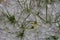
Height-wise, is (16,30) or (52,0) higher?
(52,0)

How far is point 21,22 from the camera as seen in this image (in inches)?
97.4

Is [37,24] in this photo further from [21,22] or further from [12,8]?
[12,8]

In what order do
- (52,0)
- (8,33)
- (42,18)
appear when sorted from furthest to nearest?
(52,0) < (42,18) < (8,33)

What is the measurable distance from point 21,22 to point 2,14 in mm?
228

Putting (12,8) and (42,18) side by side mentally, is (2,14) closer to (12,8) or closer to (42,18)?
(12,8)

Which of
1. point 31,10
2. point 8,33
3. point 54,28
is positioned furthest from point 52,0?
point 8,33

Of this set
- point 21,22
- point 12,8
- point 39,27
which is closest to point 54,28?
point 39,27

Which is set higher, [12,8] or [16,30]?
[12,8]

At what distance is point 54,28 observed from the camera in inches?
94.3

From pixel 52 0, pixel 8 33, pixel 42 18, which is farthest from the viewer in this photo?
pixel 52 0

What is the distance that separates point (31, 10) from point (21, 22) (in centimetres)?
21

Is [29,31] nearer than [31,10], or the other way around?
[29,31]

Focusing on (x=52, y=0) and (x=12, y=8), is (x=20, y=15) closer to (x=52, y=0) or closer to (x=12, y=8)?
(x=12, y=8)

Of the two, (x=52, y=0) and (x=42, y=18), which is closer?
(x=42, y=18)
